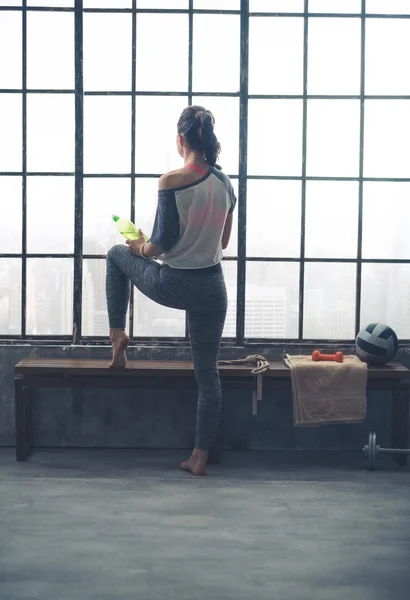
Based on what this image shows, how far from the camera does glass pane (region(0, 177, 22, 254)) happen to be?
4.76 m

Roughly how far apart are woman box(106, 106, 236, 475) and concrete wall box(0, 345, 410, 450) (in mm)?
529

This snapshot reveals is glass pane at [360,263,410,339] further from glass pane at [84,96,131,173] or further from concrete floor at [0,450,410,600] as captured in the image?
glass pane at [84,96,131,173]

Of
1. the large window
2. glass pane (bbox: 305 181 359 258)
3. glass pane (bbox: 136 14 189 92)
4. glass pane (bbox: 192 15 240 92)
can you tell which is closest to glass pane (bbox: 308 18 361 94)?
the large window

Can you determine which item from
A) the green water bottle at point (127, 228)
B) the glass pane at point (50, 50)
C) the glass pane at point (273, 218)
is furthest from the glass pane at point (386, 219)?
the glass pane at point (50, 50)

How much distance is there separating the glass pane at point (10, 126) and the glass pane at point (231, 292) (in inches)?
54.0

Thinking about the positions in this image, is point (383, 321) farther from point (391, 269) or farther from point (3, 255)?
point (3, 255)

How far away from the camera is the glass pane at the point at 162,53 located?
4.68 metres

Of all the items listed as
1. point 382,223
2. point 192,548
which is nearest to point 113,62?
point 382,223

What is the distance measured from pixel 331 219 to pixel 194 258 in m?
1.16

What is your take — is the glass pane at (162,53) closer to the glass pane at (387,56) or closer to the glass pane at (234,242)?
the glass pane at (234,242)

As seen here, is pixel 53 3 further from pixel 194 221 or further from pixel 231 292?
pixel 231 292

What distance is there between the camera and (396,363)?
15.1 feet

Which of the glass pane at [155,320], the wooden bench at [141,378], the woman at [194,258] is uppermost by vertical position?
the woman at [194,258]

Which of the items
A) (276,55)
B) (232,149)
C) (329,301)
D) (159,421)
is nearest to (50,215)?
(232,149)
